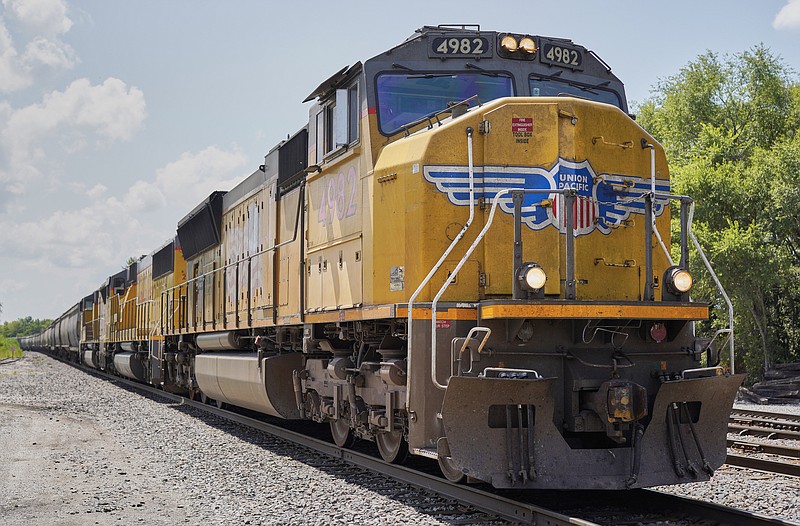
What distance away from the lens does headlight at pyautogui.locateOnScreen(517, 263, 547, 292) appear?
5.86 m

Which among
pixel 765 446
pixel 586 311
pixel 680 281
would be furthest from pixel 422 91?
pixel 765 446

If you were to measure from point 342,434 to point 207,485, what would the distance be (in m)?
1.68

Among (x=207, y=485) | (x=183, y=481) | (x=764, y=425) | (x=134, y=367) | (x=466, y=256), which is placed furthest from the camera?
(x=134, y=367)

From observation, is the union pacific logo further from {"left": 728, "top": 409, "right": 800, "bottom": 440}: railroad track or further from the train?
{"left": 728, "top": 409, "right": 800, "bottom": 440}: railroad track

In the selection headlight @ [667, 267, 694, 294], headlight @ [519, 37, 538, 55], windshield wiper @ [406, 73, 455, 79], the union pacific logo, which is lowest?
headlight @ [667, 267, 694, 294]

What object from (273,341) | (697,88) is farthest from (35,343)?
(273,341)

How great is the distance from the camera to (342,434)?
29.1ft

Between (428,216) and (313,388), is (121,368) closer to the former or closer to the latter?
(313,388)

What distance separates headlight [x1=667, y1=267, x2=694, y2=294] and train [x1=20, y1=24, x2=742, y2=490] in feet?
0.05

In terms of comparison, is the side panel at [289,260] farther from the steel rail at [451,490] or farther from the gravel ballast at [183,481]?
the gravel ballast at [183,481]

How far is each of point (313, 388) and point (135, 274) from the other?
1913 centimetres

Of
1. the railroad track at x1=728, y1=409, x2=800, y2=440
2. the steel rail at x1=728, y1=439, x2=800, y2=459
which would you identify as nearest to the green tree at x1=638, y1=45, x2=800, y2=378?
the railroad track at x1=728, y1=409, x2=800, y2=440

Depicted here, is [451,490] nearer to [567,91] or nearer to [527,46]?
[567,91]

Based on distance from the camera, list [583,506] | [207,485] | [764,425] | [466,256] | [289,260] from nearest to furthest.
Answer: [466,256] → [583,506] → [207,485] → [289,260] → [764,425]
